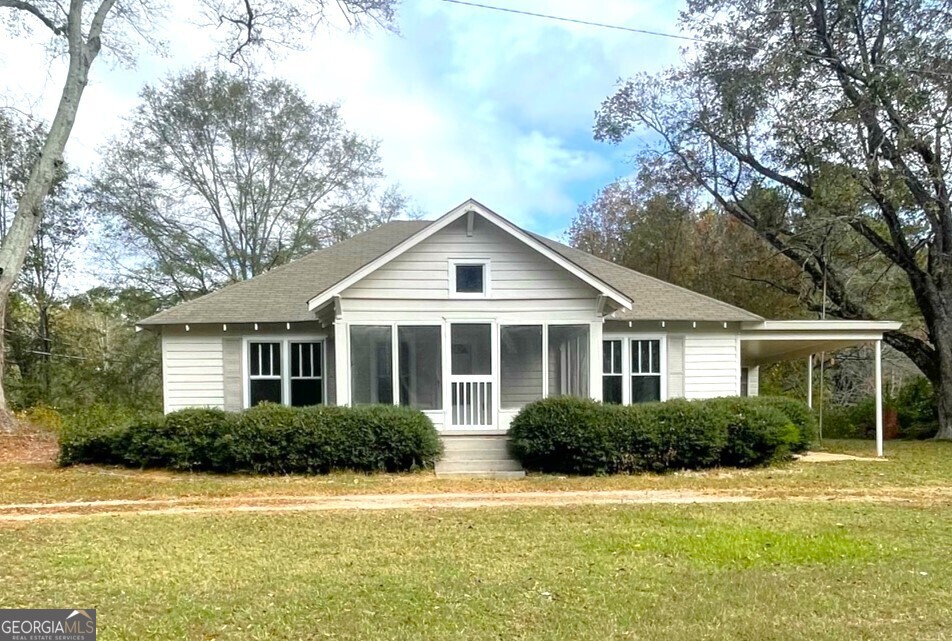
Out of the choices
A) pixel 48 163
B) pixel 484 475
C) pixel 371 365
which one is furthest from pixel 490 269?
pixel 48 163

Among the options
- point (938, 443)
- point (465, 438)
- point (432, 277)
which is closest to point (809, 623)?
point (465, 438)

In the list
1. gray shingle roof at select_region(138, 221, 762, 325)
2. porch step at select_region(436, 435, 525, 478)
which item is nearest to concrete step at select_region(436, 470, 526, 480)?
porch step at select_region(436, 435, 525, 478)

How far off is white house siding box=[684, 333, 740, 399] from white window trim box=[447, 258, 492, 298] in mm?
4852

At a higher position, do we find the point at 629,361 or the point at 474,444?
the point at 629,361

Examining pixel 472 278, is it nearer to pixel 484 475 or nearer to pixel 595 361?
pixel 595 361

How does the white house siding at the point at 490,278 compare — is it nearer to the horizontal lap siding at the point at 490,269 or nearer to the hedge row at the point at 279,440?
the horizontal lap siding at the point at 490,269

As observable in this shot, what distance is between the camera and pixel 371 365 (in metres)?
12.9

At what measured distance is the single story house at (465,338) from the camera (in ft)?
41.4

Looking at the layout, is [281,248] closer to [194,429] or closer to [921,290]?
[194,429]

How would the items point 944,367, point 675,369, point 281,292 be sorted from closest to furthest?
point 675,369, point 281,292, point 944,367

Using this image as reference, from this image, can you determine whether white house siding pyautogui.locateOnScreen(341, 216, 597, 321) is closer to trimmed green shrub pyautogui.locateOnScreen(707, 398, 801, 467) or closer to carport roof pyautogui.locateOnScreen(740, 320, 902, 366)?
trimmed green shrub pyautogui.locateOnScreen(707, 398, 801, 467)

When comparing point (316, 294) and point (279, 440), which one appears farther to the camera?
point (316, 294)

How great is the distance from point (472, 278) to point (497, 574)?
8024 mm

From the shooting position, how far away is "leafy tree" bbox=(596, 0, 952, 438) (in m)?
15.5
